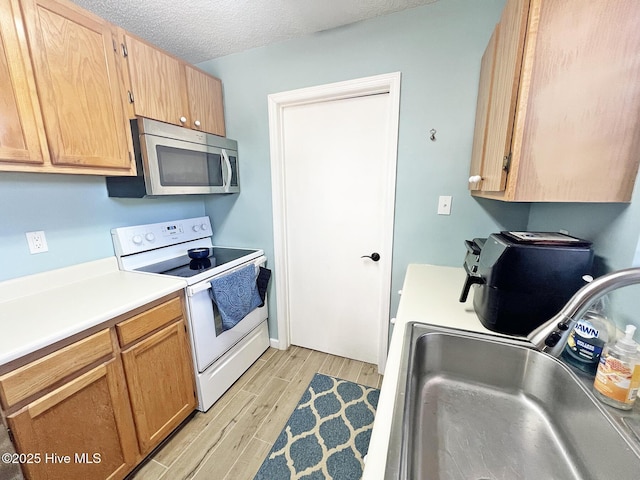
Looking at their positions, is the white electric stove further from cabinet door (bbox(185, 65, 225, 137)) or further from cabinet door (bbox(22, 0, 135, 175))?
cabinet door (bbox(185, 65, 225, 137))

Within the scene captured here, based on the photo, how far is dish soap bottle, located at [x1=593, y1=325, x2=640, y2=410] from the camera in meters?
0.59

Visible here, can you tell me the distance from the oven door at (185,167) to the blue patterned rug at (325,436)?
5.35 ft

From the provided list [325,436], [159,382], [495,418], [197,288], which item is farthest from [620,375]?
[159,382]

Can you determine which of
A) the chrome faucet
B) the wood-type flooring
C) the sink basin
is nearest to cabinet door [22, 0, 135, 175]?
the wood-type flooring

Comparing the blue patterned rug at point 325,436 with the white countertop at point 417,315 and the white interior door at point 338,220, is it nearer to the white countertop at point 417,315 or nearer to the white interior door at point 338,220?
the white interior door at point 338,220

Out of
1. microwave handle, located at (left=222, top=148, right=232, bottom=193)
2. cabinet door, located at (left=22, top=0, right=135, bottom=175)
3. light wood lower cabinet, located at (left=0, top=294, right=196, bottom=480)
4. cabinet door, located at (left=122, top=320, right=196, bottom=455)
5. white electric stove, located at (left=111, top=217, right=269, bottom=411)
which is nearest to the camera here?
light wood lower cabinet, located at (left=0, top=294, right=196, bottom=480)

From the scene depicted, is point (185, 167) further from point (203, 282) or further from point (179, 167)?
point (203, 282)

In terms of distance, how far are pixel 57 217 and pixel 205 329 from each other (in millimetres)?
1032

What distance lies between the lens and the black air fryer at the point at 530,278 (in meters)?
0.83

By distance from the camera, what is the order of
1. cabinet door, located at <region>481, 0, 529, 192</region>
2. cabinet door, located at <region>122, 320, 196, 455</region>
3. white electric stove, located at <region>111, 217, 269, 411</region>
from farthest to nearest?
white electric stove, located at <region>111, 217, 269, 411</region>
cabinet door, located at <region>122, 320, 196, 455</region>
cabinet door, located at <region>481, 0, 529, 192</region>

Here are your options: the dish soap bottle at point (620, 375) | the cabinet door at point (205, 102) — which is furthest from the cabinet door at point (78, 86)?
the dish soap bottle at point (620, 375)

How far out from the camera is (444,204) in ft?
5.38

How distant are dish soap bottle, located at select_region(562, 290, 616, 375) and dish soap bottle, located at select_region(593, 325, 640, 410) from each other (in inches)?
2.7

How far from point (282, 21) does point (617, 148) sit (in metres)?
1.76
